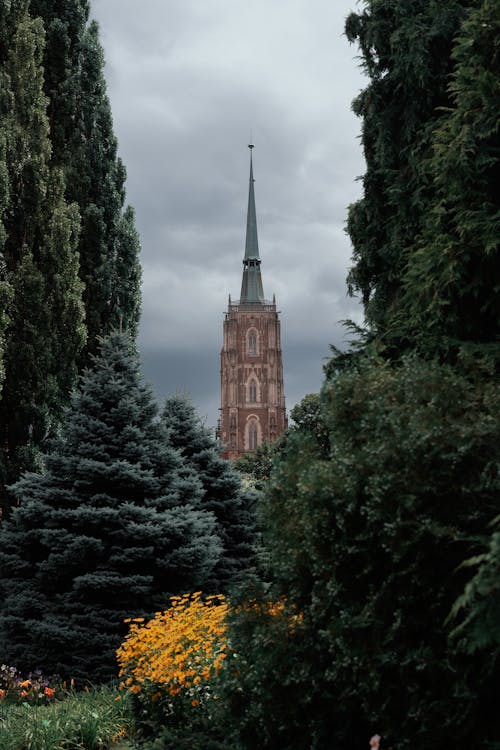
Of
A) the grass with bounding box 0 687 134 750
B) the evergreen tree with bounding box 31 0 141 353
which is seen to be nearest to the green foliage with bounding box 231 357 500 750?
the grass with bounding box 0 687 134 750

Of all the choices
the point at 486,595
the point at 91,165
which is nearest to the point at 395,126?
the point at 486,595

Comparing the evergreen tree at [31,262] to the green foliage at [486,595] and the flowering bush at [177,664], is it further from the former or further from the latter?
the green foliage at [486,595]

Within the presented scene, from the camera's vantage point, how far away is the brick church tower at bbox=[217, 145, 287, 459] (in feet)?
279

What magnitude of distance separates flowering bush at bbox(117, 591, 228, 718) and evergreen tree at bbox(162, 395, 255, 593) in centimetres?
646

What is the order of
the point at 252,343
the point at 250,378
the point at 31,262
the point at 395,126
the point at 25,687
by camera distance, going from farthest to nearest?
the point at 252,343 < the point at 250,378 < the point at 31,262 < the point at 395,126 < the point at 25,687

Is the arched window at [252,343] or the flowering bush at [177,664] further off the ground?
the arched window at [252,343]

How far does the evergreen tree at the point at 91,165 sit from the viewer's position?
1762 cm

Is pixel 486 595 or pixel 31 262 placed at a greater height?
pixel 31 262

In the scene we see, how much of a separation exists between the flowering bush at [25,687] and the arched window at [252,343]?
7655cm

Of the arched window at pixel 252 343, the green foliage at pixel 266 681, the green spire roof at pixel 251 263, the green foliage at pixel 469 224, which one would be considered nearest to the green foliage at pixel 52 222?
the green foliage at pixel 469 224

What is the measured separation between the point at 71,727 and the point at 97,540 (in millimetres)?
3475

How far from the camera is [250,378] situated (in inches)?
3406

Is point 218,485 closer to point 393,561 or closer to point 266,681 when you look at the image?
point 266,681

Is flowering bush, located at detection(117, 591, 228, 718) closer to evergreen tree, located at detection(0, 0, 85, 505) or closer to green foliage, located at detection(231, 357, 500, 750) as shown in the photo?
green foliage, located at detection(231, 357, 500, 750)
